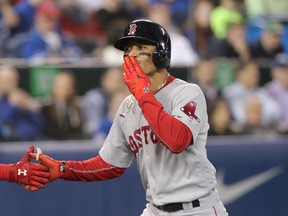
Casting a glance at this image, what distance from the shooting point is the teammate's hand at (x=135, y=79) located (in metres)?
3.45

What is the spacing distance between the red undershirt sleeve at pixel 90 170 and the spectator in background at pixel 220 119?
241 cm

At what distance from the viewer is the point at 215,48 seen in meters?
7.77

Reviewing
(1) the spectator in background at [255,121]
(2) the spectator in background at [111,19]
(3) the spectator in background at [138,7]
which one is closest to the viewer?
(1) the spectator in background at [255,121]

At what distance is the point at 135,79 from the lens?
3.48 meters

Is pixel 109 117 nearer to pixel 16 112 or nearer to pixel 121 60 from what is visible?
pixel 16 112

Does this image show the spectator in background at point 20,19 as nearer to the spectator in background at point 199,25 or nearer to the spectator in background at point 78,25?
the spectator in background at point 78,25

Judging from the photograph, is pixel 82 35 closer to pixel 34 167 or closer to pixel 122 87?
pixel 122 87

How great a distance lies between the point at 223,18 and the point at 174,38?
778mm

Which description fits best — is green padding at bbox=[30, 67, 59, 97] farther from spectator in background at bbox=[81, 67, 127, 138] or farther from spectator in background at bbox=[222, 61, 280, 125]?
spectator in background at bbox=[222, 61, 280, 125]

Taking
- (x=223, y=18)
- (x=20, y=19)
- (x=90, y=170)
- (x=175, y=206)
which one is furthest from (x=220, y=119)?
(x=175, y=206)

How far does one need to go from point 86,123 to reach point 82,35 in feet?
6.23

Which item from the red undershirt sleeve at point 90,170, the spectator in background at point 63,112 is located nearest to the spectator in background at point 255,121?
the spectator in background at point 63,112

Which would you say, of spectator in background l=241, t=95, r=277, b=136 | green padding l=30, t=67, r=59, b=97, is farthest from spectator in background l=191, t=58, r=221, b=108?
green padding l=30, t=67, r=59, b=97

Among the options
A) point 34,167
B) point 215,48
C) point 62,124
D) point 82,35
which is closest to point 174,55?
point 215,48
